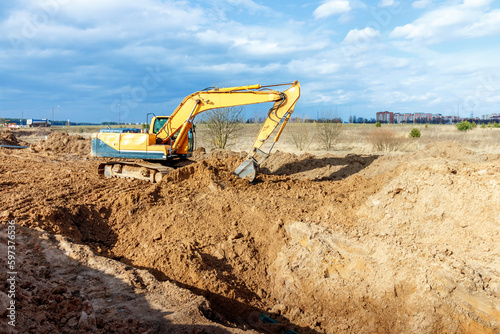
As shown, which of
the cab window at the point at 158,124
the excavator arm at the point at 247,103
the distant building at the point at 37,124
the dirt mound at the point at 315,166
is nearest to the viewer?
the excavator arm at the point at 247,103

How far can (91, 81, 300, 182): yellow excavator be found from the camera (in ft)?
34.0

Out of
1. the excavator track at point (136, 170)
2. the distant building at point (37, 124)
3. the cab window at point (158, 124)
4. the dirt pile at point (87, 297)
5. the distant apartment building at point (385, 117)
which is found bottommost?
the dirt pile at point (87, 297)

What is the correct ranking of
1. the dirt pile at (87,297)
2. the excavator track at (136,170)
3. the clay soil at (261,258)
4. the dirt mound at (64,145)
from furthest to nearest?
the dirt mound at (64,145), the excavator track at (136,170), the clay soil at (261,258), the dirt pile at (87,297)

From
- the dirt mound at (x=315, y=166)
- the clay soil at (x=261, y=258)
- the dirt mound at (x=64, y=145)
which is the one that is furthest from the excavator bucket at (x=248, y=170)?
the dirt mound at (x=64, y=145)

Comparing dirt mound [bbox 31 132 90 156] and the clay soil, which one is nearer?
the clay soil

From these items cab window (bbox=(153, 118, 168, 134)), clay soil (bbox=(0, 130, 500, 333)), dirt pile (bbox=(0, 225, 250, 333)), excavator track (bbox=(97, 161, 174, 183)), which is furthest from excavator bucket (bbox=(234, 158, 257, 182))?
dirt pile (bbox=(0, 225, 250, 333))

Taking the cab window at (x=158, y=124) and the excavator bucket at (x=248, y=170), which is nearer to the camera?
the excavator bucket at (x=248, y=170)

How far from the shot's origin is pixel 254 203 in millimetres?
8086

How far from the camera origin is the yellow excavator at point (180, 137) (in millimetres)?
10375

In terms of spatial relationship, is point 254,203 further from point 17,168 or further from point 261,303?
point 17,168

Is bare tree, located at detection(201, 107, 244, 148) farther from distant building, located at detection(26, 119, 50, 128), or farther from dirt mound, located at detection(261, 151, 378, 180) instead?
distant building, located at detection(26, 119, 50, 128)

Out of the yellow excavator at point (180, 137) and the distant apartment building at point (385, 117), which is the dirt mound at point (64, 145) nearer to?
the yellow excavator at point (180, 137)

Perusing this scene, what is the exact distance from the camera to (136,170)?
11.4m

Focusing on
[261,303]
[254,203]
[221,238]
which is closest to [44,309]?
[261,303]
